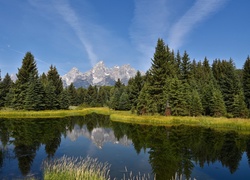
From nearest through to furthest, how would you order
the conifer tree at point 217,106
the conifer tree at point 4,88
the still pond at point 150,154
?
1. the still pond at point 150,154
2. the conifer tree at point 217,106
3. the conifer tree at point 4,88

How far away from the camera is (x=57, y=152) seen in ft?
74.8


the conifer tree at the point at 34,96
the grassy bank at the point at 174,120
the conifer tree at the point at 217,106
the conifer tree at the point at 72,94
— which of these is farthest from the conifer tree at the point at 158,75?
the conifer tree at the point at 72,94

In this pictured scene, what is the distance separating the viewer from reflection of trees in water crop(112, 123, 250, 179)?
58.7ft

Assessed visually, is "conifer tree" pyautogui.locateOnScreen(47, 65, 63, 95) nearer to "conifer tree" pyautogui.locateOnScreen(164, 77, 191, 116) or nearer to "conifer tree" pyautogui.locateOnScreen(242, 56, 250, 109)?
"conifer tree" pyautogui.locateOnScreen(164, 77, 191, 116)

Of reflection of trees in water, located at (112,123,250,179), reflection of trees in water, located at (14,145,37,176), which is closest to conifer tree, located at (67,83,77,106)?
reflection of trees in water, located at (112,123,250,179)

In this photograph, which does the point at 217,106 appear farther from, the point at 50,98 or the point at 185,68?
the point at 50,98

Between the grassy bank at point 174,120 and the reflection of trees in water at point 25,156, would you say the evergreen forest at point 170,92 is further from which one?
the reflection of trees in water at point 25,156

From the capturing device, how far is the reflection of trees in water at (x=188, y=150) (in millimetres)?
17889

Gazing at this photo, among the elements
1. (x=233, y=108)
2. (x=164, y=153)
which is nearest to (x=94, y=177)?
(x=164, y=153)

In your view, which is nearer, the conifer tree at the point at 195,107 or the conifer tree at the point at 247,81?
the conifer tree at the point at 195,107

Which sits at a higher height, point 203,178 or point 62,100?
point 62,100

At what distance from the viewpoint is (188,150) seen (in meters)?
23.8

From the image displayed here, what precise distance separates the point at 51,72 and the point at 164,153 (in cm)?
6815

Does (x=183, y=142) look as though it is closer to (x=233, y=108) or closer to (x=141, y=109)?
(x=141, y=109)
